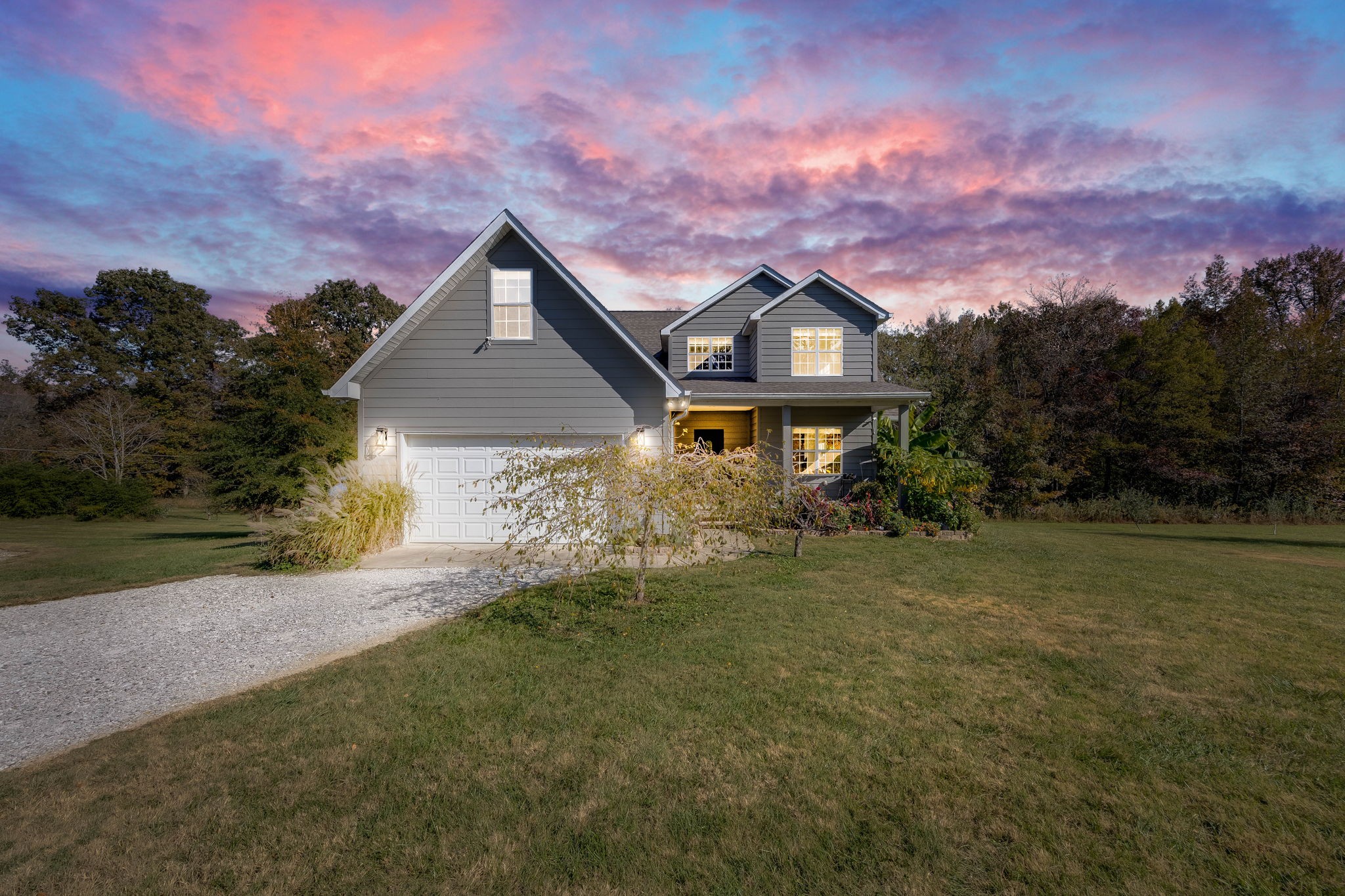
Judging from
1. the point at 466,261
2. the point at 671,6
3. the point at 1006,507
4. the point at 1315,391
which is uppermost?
the point at 671,6

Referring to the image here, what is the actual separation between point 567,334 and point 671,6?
628 cm

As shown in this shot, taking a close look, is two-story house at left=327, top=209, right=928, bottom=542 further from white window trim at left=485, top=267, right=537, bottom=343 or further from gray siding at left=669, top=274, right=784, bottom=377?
gray siding at left=669, top=274, right=784, bottom=377

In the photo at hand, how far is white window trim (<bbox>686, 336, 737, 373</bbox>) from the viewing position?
17578 mm

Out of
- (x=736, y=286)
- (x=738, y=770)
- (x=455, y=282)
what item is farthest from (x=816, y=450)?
(x=738, y=770)

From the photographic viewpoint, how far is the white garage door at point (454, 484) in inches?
497

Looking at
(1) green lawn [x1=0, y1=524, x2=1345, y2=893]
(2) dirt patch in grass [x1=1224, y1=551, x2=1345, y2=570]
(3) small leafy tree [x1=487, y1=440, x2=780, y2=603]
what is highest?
(3) small leafy tree [x1=487, y1=440, x2=780, y2=603]

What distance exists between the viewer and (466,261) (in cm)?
1217

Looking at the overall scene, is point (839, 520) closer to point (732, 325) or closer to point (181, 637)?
point (732, 325)

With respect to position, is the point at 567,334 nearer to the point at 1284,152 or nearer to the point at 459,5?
the point at 459,5

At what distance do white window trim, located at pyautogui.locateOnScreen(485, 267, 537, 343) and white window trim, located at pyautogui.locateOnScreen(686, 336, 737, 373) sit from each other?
244 inches

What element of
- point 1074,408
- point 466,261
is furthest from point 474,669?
point 1074,408

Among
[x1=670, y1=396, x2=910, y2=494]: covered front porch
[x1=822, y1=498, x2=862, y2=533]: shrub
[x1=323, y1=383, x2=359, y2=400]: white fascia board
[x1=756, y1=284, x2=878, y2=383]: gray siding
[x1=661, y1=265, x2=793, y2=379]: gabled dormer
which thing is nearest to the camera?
[x1=323, y1=383, x2=359, y2=400]: white fascia board

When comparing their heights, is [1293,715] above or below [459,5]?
below

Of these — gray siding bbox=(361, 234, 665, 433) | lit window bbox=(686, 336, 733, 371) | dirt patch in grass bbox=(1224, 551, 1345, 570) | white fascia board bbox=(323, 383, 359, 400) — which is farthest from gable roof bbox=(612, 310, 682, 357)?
dirt patch in grass bbox=(1224, 551, 1345, 570)
